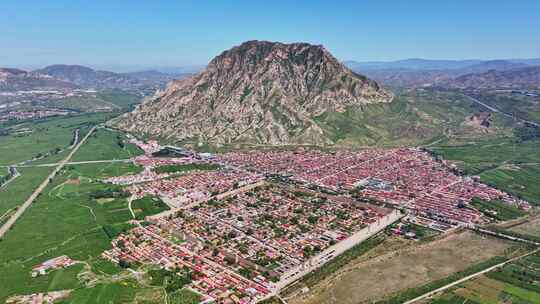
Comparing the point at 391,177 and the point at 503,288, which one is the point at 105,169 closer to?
the point at 391,177

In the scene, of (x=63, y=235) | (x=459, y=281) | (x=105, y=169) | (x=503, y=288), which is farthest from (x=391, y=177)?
(x=105, y=169)

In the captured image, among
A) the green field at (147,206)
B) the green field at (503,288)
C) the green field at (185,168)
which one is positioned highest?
the green field at (185,168)

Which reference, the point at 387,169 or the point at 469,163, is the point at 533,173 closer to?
the point at 469,163

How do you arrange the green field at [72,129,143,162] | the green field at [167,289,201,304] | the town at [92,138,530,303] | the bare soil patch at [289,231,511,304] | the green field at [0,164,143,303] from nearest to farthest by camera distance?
the green field at [167,289,201,304]
the bare soil patch at [289,231,511,304]
the green field at [0,164,143,303]
the town at [92,138,530,303]
the green field at [72,129,143,162]

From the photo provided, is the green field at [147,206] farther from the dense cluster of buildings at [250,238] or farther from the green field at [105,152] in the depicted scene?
the green field at [105,152]

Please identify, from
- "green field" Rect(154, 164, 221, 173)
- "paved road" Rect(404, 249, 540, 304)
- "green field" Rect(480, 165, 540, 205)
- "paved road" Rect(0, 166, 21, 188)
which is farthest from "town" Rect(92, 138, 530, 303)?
"paved road" Rect(0, 166, 21, 188)

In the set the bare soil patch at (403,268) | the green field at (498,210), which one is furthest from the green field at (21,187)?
the green field at (498,210)

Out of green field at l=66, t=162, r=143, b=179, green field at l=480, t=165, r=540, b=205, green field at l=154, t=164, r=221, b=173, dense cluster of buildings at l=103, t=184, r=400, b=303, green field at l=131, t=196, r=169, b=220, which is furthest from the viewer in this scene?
green field at l=154, t=164, r=221, b=173

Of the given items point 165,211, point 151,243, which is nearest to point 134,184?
point 165,211

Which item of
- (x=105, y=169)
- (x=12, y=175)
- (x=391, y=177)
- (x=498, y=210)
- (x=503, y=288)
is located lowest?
(x=503, y=288)

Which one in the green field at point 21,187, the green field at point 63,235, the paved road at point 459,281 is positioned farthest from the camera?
the green field at point 21,187

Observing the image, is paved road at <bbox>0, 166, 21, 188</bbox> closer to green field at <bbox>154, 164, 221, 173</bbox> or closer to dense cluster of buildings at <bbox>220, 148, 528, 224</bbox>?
green field at <bbox>154, 164, 221, 173</bbox>

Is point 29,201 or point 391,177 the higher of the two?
point 391,177
